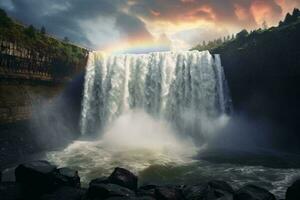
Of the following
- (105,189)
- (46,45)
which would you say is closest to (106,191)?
(105,189)

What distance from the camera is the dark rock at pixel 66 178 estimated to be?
14766mm

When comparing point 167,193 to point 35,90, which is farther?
point 35,90

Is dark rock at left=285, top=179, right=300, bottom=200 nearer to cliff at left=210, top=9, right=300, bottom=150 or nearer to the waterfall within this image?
cliff at left=210, top=9, right=300, bottom=150

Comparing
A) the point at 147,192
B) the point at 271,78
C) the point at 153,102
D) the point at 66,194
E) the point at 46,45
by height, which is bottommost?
the point at 66,194

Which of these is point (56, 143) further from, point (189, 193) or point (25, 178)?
point (189, 193)

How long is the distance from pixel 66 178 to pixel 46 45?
74.1 feet

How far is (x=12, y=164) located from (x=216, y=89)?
2123 cm

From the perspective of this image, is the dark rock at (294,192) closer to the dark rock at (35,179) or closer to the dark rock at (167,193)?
the dark rock at (167,193)

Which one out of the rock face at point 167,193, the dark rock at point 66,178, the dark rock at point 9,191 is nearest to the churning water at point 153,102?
the dark rock at point 66,178

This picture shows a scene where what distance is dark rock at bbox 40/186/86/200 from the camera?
13.2 m

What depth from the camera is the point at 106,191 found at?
12812mm

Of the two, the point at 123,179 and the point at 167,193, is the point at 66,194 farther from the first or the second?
the point at 167,193

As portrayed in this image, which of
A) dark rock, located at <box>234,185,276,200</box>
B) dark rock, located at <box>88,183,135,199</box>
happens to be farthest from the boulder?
dark rock, located at <box>234,185,276,200</box>

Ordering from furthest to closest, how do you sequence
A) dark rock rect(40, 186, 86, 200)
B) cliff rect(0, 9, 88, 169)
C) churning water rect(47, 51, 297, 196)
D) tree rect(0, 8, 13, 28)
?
churning water rect(47, 51, 297, 196) → tree rect(0, 8, 13, 28) → cliff rect(0, 9, 88, 169) → dark rock rect(40, 186, 86, 200)
